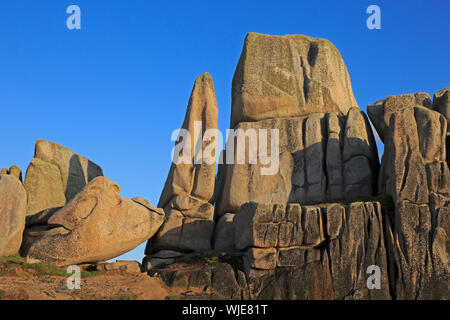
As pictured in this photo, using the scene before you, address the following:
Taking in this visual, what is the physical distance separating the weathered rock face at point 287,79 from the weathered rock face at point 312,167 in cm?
118

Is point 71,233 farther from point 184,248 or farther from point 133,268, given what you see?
point 184,248

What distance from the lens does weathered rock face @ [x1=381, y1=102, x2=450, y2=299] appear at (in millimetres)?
20453

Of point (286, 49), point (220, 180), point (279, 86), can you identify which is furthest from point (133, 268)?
point (286, 49)

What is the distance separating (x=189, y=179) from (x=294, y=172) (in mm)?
5046

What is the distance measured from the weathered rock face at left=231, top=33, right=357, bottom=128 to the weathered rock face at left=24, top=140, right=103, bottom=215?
→ 8795mm

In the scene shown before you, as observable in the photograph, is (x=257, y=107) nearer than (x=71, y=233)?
No

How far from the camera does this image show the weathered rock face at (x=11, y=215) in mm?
22453

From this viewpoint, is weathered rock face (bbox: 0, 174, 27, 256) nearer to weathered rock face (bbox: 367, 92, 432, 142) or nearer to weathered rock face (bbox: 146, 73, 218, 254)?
weathered rock face (bbox: 146, 73, 218, 254)

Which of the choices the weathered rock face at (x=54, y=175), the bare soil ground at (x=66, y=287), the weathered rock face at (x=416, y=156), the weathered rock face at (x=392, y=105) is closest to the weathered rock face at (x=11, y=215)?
the bare soil ground at (x=66, y=287)

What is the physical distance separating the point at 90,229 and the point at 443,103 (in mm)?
16047

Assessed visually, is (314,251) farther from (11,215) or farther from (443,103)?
(11,215)

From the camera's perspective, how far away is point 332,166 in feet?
86.2

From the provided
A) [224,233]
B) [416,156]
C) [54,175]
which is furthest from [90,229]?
[416,156]

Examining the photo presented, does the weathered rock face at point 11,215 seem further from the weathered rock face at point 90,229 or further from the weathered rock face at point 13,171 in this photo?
the weathered rock face at point 13,171
